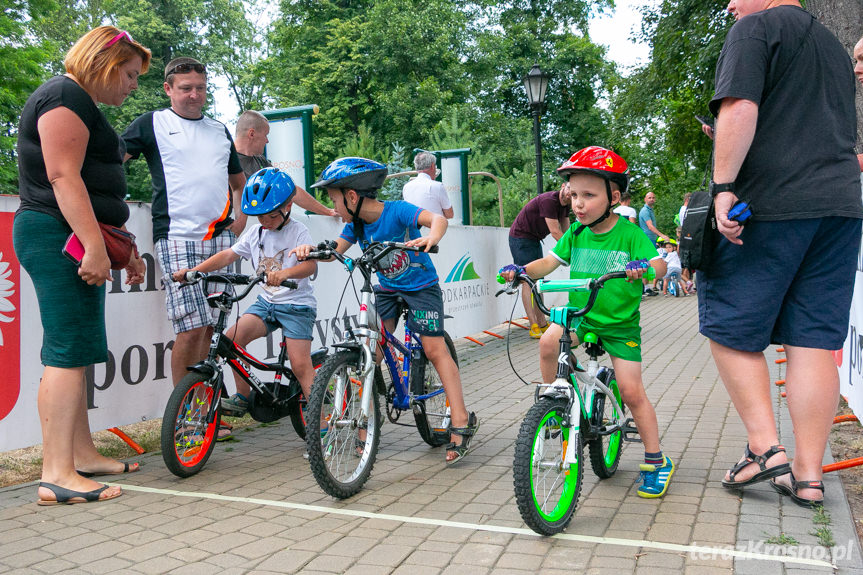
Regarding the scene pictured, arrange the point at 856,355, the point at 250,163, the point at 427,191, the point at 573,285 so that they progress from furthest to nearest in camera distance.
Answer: the point at 427,191 < the point at 250,163 < the point at 856,355 < the point at 573,285

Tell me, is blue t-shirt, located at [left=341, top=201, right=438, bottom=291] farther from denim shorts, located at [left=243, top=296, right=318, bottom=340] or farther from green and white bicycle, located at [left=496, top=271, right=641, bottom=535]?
green and white bicycle, located at [left=496, top=271, right=641, bottom=535]

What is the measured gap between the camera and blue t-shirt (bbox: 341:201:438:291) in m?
4.68

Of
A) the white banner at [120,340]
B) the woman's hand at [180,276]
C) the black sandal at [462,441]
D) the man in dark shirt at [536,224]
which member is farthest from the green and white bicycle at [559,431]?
the man in dark shirt at [536,224]

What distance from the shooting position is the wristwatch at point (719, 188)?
3.73 m

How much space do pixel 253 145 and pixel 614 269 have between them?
11.1 feet

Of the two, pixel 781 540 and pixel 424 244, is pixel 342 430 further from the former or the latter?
pixel 781 540

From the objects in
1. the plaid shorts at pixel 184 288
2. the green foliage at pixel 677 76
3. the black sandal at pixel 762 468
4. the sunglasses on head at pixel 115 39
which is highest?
the green foliage at pixel 677 76

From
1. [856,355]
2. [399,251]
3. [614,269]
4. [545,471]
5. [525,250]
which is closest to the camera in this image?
[545,471]

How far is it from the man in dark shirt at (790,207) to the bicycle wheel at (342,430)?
187 cm

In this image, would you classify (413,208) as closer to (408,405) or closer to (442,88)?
(408,405)

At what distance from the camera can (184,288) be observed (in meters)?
5.08

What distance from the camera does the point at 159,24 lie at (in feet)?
143

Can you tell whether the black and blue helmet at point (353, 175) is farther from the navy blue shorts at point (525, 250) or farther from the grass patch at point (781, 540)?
the navy blue shorts at point (525, 250)

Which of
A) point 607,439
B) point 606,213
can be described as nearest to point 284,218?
point 606,213
